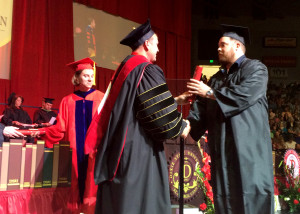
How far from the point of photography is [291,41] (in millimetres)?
14711

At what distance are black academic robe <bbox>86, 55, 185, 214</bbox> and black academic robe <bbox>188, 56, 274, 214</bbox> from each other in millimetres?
381

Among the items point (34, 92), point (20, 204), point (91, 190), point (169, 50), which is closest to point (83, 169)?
point (91, 190)

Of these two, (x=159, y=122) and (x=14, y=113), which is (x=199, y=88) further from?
(x=14, y=113)

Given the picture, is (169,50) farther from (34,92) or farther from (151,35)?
(151,35)

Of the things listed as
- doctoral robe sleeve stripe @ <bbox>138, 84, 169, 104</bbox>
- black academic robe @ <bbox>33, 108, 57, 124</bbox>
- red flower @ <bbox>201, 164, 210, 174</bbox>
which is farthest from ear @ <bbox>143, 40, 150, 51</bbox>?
black academic robe @ <bbox>33, 108, 57, 124</bbox>

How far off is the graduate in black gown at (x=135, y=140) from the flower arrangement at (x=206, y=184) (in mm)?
2059

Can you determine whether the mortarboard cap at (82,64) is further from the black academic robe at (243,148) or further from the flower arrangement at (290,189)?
the flower arrangement at (290,189)

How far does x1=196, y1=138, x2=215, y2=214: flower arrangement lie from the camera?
181 inches

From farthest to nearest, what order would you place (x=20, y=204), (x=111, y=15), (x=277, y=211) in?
(x=111, y=15) → (x=277, y=211) → (x=20, y=204)

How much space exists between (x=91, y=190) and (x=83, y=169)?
26 centimetres

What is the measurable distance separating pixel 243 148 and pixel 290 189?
3.40 meters

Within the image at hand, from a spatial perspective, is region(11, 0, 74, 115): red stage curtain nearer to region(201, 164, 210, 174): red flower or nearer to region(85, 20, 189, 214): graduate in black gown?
region(201, 164, 210, 174): red flower

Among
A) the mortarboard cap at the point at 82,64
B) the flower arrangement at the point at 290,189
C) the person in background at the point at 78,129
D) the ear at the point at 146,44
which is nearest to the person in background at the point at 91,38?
the mortarboard cap at the point at 82,64

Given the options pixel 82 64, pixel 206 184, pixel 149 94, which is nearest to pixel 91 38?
pixel 82 64
